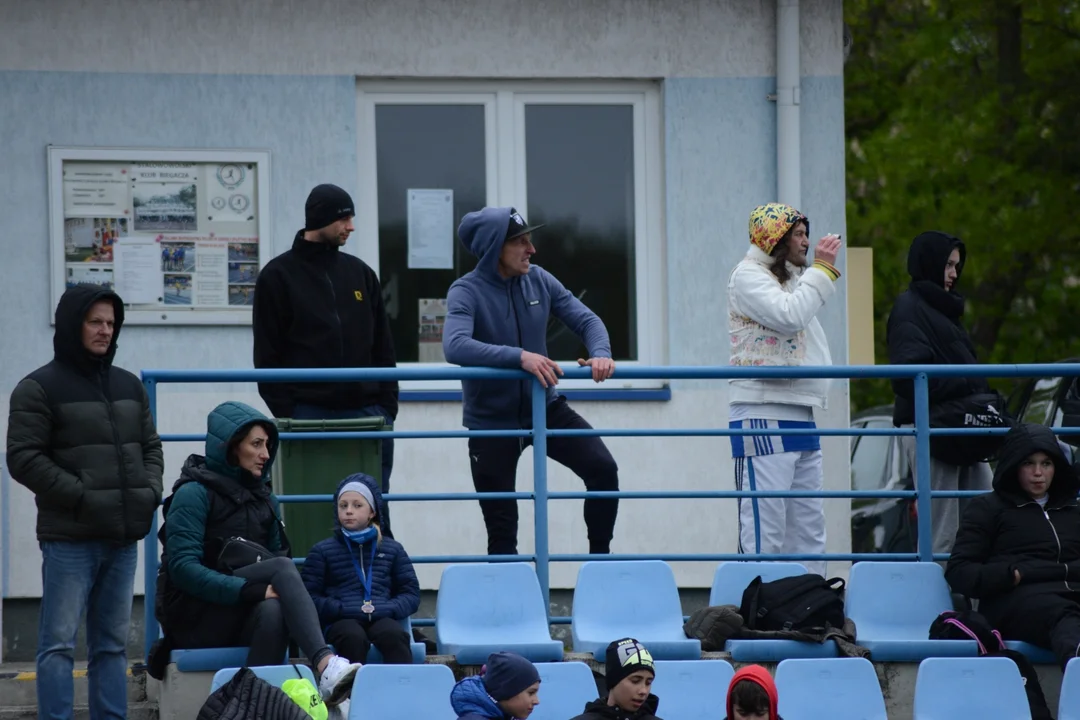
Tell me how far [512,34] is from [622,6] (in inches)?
26.3

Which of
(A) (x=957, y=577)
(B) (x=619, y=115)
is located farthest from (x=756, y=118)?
(A) (x=957, y=577)

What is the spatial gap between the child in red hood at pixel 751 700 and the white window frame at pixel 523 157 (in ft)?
12.0

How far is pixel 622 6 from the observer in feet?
33.3

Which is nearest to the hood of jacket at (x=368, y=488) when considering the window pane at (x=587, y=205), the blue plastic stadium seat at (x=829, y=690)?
the blue plastic stadium seat at (x=829, y=690)

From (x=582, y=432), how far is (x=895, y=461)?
254 inches

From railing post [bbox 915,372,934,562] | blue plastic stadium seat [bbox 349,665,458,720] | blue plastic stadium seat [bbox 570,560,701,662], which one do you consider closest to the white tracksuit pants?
railing post [bbox 915,372,934,562]

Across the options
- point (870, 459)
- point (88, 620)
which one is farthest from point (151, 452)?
point (870, 459)

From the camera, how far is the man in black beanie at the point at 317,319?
8.12 metres

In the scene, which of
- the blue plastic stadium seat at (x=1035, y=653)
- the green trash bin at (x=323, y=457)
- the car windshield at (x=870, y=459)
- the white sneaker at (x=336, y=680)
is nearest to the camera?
the white sneaker at (x=336, y=680)

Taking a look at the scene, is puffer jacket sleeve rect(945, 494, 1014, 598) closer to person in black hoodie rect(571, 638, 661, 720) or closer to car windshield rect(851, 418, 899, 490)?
person in black hoodie rect(571, 638, 661, 720)

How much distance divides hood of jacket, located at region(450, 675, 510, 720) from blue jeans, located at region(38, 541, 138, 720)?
1.57 metres

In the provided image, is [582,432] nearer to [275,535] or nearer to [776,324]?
[776,324]

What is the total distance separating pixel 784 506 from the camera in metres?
8.44

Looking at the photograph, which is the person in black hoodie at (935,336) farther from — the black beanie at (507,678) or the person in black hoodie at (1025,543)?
the black beanie at (507,678)
